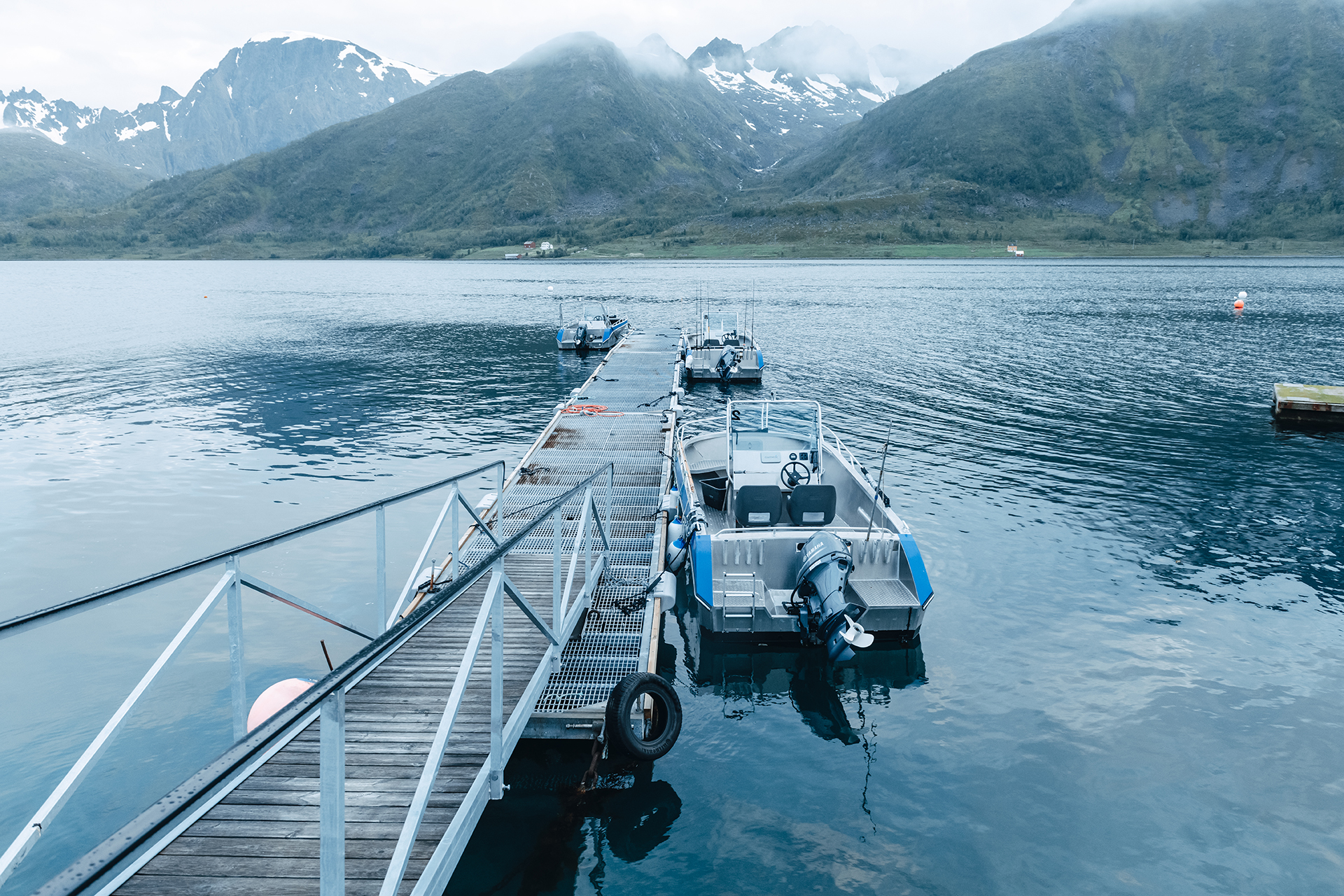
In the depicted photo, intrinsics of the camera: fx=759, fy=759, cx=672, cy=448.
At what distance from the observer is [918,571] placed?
1446cm

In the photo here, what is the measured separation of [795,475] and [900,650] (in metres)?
4.62

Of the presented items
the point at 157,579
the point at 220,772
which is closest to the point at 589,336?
the point at 157,579

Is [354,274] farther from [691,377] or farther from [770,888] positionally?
[770,888]

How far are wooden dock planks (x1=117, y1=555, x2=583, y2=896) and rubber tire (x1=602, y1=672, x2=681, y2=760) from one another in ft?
4.07

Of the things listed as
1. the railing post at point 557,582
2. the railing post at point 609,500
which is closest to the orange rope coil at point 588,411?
the railing post at point 609,500

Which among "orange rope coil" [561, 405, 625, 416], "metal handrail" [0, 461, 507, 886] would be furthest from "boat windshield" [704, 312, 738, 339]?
"metal handrail" [0, 461, 507, 886]

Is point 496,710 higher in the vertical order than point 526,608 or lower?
lower

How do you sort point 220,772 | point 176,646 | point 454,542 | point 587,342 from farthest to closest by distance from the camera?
point 587,342 < point 454,542 < point 176,646 < point 220,772

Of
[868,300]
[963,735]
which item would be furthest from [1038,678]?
[868,300]

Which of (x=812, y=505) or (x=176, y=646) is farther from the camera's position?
(x=812, y=505)

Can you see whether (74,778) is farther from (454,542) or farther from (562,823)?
(454,542)

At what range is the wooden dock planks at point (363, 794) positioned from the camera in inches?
222

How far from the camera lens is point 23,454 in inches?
1050

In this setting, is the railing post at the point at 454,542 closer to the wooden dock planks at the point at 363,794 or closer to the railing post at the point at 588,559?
the railing post at the point at 588,559
